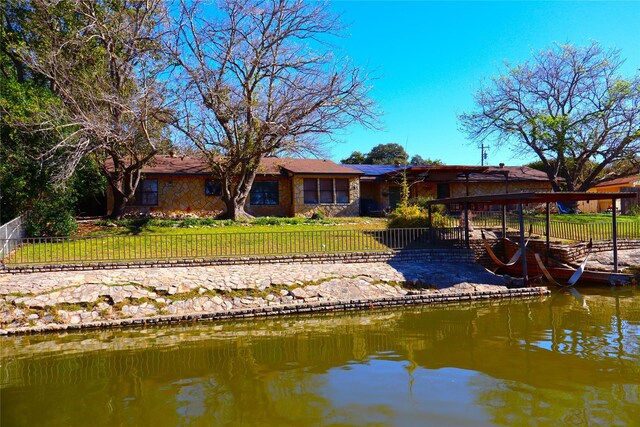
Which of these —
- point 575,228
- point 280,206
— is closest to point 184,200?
point 280,206

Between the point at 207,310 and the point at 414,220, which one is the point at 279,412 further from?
the point at 414,220

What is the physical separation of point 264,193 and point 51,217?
12820 millimetres

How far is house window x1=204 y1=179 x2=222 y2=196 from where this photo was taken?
27047 millimetres

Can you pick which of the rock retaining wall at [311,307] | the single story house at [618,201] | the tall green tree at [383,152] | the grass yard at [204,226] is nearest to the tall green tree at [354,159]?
the tall green tree at [383,152]

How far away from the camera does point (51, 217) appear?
17.9 metres

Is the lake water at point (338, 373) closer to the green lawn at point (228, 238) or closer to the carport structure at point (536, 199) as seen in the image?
the carport structure at point (536, 199)

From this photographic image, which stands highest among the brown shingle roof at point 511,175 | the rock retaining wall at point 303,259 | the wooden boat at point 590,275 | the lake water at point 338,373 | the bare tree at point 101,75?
the bare tree at point 101,75

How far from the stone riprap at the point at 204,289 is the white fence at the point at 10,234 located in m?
1.95

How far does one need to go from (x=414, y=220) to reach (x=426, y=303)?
22.3ft

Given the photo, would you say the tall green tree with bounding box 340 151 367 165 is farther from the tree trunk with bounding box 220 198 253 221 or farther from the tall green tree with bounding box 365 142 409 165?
the tree trunk with bounding box 220 198 253 221

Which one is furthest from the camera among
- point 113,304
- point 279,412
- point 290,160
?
point 290,160

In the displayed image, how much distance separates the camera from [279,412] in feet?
19.7

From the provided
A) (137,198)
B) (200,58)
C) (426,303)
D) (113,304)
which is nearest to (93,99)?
(200,58)

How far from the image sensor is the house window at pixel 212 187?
1065 inches
